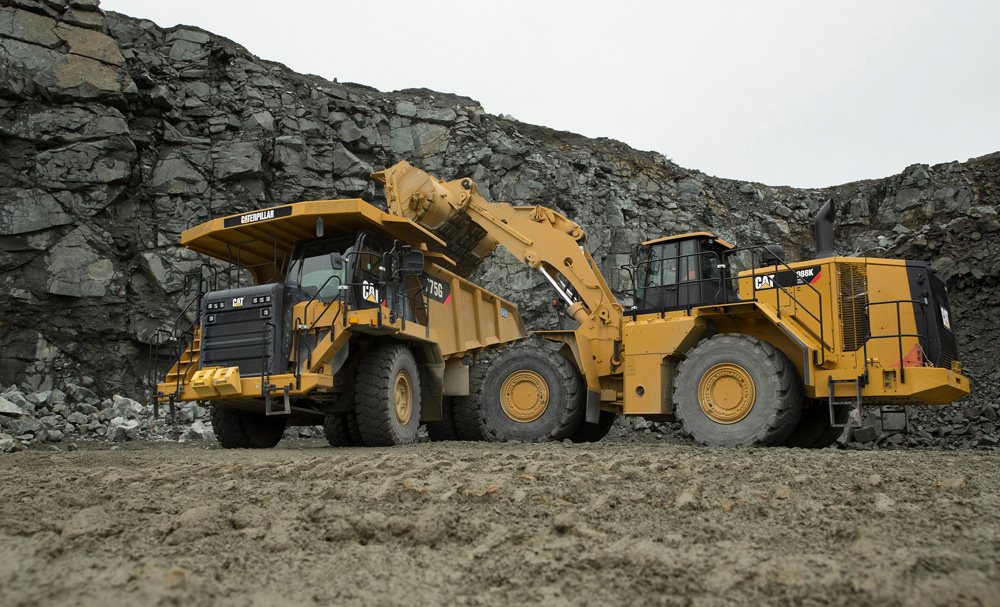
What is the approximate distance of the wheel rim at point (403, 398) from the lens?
8438mm

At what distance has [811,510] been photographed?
3.86 metres

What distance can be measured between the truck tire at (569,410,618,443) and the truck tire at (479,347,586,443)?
693mm

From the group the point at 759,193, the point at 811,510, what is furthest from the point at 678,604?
the point at 759,193

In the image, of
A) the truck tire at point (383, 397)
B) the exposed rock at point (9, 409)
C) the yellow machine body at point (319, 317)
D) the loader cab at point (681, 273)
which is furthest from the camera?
the exposed rock at point (9, 409)

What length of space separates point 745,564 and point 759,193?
78.6ft

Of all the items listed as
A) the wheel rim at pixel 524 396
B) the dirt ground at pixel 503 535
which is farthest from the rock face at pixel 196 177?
the dirt ground at pixel 503 535

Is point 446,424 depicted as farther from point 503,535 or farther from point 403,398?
point 503,535

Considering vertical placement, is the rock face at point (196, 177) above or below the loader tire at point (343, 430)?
above

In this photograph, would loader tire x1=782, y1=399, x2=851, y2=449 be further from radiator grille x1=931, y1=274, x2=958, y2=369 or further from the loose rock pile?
the loose rock pile

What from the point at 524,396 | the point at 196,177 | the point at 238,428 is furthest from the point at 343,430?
the point at 196,177

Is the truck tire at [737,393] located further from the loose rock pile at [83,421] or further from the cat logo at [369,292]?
the loose rock pile at [83,421]

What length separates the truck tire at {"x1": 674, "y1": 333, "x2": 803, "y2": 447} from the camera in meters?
7.46

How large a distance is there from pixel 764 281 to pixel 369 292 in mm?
4546

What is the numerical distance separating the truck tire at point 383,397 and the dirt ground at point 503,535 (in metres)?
2.52
